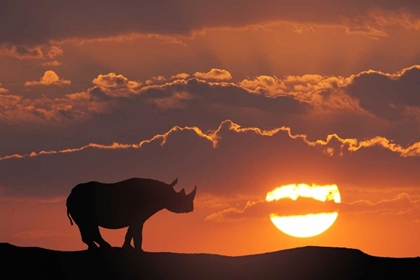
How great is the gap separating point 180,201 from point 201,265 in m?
5.87

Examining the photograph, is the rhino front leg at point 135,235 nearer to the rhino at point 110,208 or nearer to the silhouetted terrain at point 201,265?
the rhino at point 110,208

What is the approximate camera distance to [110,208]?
51344 millimetres

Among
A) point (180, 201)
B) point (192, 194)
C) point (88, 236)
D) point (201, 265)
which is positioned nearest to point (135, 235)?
point (88, 236)

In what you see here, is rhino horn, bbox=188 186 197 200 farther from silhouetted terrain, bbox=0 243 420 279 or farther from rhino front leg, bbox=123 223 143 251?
silhouetted terrain, bbox=0 243 420 279

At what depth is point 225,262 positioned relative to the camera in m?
49.2

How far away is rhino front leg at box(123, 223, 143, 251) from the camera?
5062cm

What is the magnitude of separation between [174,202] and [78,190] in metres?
4.99

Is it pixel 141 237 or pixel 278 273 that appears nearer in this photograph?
pixel 278 273

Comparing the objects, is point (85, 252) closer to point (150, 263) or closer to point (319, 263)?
point (150, 263)

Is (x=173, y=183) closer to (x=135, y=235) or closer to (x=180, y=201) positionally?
(x=180, y=201)

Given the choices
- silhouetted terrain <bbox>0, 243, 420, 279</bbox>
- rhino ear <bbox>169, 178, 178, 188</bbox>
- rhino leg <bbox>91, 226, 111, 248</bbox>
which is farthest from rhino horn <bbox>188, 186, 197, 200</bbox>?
rhino leg <bbox>91, 226, 111, 248</bbox>

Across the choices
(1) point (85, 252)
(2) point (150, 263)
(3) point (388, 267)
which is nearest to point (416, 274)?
(3) point (388, 267)

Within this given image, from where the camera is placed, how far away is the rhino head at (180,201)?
53.5 meters

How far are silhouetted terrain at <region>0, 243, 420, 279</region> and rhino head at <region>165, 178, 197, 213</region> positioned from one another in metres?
4.31
